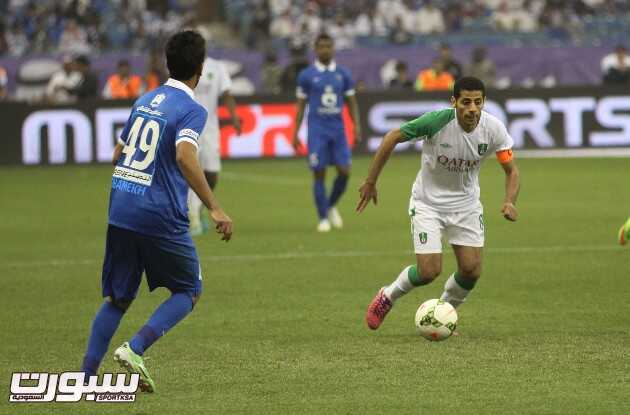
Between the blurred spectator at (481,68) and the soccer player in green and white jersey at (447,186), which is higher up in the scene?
the soccer player in green and white jersey at (447,186)

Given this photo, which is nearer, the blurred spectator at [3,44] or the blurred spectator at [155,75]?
the blurred spectator at [155,75]

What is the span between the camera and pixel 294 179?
23.7 meters

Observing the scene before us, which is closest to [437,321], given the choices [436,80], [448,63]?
[436,80]

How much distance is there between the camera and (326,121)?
55.4 ft

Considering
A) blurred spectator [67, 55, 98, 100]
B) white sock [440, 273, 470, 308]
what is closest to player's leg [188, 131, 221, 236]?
white sock [440, 273, 470, 308]

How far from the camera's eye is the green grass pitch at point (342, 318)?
7.57 m

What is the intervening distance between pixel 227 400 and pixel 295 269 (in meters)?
5.77

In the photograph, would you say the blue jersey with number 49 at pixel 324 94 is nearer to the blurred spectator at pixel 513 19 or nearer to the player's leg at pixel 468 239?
the player's leg at pixel 468 239

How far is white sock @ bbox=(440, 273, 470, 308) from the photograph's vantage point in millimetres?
9750

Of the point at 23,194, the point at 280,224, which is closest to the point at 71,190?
the point at 23,194

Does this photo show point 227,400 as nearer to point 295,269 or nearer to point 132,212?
point 132,212

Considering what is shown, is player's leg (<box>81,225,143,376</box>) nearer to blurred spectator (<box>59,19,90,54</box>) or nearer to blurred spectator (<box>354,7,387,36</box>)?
blurred spectator (<box>59,19,90,54</box>)

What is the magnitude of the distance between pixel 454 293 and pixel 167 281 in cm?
284

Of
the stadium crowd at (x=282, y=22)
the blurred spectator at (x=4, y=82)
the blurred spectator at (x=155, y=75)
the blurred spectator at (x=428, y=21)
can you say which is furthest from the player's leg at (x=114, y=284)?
the blurred spectator at (x=428, y=21)
